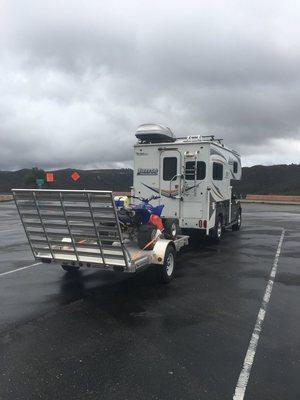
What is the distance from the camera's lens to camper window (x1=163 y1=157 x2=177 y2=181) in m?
12.6

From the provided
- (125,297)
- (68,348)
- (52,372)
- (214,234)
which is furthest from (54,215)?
Result: (214,234)

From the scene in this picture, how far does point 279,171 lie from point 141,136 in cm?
12049

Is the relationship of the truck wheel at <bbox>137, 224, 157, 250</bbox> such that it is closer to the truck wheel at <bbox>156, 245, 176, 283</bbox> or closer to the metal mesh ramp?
the truck wheel at <bbox>156, 245, 176, 283</bbox>

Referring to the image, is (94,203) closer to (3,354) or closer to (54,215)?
(54,215)

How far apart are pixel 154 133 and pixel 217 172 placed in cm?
232

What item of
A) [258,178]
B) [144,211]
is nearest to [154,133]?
[144,211]

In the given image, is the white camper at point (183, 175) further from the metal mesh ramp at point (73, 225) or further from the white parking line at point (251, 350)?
the metal mesh ramp at point (73, 225)

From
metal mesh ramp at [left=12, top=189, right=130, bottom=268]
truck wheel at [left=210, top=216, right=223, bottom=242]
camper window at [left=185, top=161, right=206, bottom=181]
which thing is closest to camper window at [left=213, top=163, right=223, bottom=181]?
camper window at [left=185, top=161, right=206, bottom=181]

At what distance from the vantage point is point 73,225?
22.7 ft

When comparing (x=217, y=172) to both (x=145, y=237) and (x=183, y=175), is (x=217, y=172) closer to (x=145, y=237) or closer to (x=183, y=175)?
(x=183, y=175)

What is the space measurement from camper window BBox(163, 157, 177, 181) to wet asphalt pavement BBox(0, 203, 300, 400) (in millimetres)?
3801

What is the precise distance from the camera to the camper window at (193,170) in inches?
480

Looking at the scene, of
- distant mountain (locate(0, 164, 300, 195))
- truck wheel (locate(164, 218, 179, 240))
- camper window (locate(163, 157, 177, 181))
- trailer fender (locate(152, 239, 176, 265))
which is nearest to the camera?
trailer fender (locate(152, 239, 176, 265))

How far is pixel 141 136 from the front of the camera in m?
13.0
